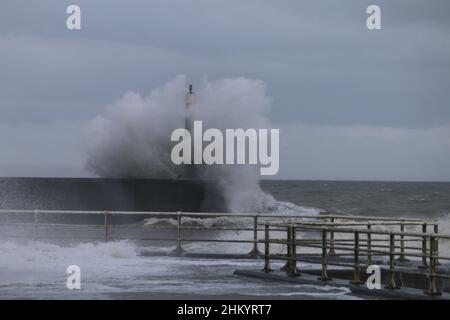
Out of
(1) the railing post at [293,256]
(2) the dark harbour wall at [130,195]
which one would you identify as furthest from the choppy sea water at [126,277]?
(2) the dark harbour wall at [130,195]

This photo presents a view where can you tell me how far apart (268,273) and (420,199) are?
72.6 m

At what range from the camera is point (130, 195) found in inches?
2302

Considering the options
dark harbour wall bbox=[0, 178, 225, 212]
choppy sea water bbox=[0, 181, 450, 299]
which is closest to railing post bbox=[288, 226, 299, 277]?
choppy sea water bbox=[0, 181, 450, 299]

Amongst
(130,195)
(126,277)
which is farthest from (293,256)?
(130,195)

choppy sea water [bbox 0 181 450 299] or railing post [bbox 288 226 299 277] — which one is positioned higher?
railing post [bbox 288 226 299 277]

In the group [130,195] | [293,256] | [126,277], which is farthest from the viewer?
[130,195]

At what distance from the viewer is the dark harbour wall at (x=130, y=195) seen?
5556 cm

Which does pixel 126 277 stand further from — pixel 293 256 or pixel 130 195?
pixel 130 195

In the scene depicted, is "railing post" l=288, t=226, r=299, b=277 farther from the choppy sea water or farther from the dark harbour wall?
the dark harbour wall

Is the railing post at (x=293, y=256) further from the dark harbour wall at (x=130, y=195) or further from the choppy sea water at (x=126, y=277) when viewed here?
the dark harbour wall at (x=130, y=195)

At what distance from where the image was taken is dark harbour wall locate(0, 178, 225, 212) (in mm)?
55562

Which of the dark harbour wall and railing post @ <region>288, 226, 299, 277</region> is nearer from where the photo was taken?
railing post @ <region>288, 226, 299, 277</region>

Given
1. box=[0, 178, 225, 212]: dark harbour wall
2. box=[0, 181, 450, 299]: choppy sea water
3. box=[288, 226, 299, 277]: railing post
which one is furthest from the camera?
box=[0, 178, 225, 212]: dark harbour wall

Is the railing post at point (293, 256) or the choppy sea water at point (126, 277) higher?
the railing post at point (293, 256)
